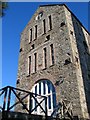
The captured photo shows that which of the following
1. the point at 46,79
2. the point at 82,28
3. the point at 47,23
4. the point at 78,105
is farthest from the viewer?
the point at 82,28

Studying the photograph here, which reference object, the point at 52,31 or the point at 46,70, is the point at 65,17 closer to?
the point at 52,31

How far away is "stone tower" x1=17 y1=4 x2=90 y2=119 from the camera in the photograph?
11670mm

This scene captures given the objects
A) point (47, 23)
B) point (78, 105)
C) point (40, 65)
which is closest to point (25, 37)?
point (47, 23)

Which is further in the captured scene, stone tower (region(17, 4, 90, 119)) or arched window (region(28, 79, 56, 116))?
arched window (region(28, 79, 56, 116))

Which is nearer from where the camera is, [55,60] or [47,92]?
[47,92]

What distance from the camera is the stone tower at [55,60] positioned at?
38.3ft

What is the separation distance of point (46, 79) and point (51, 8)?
7402 millimetres

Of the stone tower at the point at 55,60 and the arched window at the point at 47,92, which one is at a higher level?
the stone tower at the point at 55,60

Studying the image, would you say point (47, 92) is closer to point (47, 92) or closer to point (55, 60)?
point (47, 92)

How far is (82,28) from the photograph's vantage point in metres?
18.1

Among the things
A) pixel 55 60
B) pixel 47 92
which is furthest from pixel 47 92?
pixel 55 60

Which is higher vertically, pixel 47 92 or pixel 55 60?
pixel 55 60

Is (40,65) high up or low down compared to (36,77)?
up

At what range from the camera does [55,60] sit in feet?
45.0
